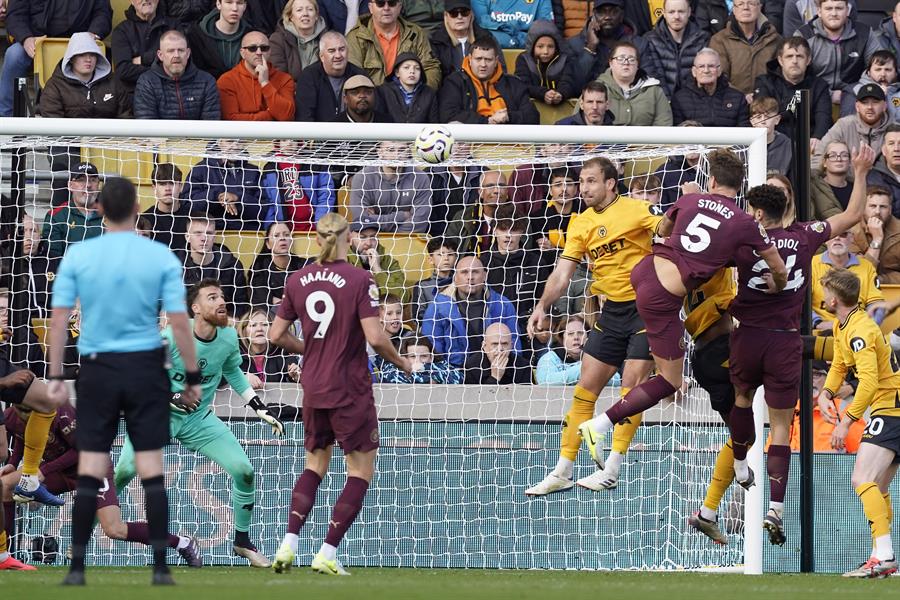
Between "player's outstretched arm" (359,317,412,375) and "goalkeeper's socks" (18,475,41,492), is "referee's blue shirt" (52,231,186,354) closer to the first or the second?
"player's outstretched arm" (359,317,412,375)

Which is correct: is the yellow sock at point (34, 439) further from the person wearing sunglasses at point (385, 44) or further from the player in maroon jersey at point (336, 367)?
the person wearing sunglasses at point (385, 44)

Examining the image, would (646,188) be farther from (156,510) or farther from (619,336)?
(156,510)

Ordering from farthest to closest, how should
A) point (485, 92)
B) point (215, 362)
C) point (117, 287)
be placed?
point (485, 92)
point (215, 362)
point (117, 287)

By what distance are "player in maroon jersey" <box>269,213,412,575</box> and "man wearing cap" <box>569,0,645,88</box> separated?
635 cm

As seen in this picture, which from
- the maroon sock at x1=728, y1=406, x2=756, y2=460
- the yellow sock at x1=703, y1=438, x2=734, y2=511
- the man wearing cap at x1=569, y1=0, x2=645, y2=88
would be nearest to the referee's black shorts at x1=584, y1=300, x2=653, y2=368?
the maroon sock at x1=728, y1=406, x2=756, y2=460

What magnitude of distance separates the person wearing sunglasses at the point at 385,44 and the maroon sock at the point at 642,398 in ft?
17.8

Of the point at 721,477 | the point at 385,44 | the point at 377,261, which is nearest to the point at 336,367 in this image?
the point at 721,477

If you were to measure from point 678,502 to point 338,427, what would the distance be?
3.94 meters

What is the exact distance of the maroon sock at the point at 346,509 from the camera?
28.1 feet

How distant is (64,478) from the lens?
10703 millimetres

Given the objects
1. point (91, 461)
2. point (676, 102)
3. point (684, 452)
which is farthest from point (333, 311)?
point (676, 102)

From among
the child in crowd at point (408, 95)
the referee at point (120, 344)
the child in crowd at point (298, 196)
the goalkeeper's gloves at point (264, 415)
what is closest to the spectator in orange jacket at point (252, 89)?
the child in crowd at point (408, 95)

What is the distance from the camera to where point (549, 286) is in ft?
32.8

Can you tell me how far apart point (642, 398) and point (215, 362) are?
3056 mm
